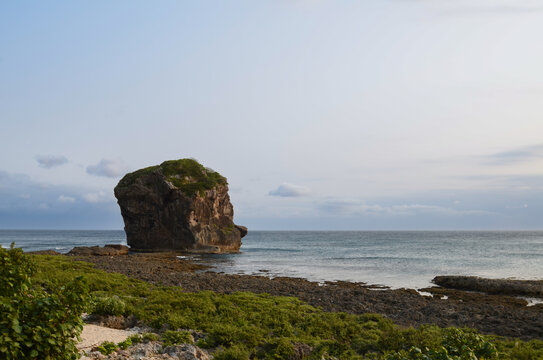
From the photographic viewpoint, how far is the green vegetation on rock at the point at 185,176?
8044cm

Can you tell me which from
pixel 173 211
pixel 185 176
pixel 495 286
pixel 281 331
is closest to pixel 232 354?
pixel 281 331

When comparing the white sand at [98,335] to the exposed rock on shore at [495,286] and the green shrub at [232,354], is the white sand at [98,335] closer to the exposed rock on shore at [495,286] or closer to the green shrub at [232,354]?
the green shrub at [232,354]

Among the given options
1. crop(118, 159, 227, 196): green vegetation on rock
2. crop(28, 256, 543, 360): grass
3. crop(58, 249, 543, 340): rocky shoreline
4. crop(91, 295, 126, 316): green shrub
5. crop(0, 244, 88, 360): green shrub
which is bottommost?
crop(58, 249, 543, 340): rocky shoreline

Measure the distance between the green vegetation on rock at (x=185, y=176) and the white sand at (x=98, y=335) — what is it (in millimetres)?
66987

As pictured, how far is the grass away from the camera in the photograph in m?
11.3

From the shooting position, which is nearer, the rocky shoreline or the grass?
the grass

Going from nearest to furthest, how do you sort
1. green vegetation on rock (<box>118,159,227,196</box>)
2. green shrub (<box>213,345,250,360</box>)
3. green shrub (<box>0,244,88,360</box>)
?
green shrub (<box>0,244,88,360</box>) → green shrub (<box>213,345,250,360</box>) → green vegetation on rock (<box>118,159,227,196</box>)

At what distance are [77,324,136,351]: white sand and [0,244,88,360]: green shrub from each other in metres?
3.35

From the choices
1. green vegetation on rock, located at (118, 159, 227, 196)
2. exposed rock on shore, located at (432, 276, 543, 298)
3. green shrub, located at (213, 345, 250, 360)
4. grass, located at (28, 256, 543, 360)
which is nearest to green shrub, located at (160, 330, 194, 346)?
grass, located at (28, 256, 543, 360)

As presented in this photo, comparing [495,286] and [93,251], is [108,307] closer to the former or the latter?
[495,286]

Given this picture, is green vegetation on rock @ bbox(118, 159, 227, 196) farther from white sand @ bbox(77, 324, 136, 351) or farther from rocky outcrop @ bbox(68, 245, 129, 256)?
white sand @ bbox(77, 324, 136, 351)

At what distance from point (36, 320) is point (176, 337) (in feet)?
17.6

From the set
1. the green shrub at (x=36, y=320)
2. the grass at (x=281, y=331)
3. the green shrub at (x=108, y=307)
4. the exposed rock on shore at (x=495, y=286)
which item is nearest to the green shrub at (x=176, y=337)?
the grass at (x=281, y=331)

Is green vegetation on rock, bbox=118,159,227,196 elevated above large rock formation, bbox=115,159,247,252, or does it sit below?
above
